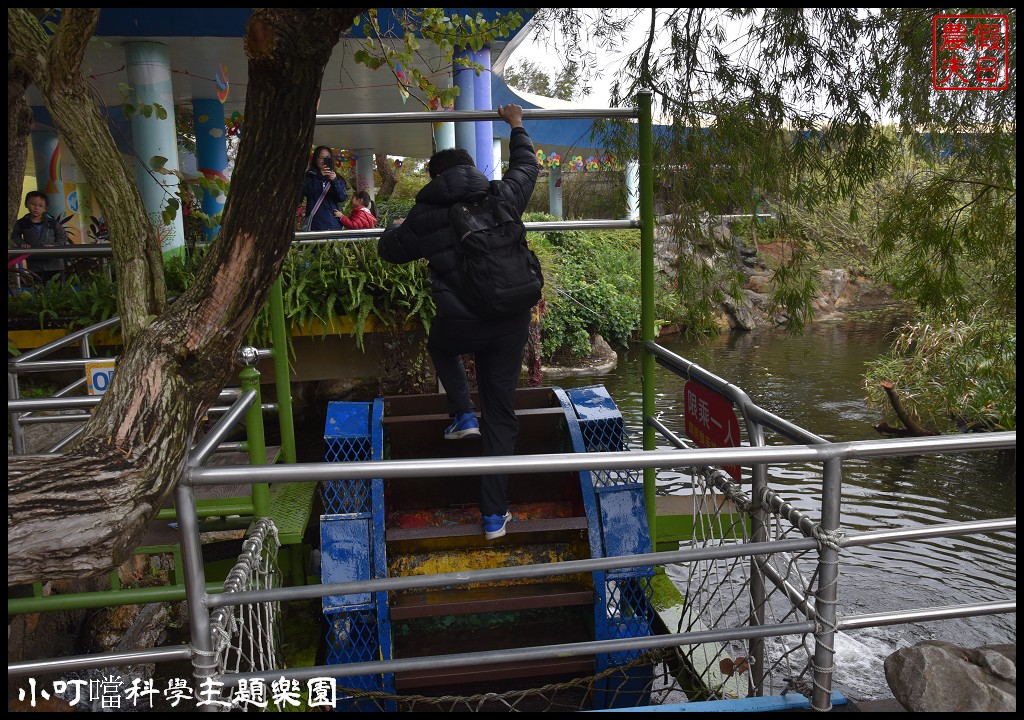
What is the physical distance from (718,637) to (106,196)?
8.00ft

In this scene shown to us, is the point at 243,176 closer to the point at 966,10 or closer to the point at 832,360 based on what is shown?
the point at 966,10

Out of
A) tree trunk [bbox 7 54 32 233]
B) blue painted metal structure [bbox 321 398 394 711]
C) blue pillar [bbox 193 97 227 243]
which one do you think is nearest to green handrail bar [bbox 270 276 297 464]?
blue painted metal structure [bbox 321 398 394 711]

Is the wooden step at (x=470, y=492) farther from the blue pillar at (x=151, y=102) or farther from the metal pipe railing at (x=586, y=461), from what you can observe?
the blue pillar at (x=151, y=102)

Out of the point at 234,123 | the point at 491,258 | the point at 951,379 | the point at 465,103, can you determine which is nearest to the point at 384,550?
the point at 491,258

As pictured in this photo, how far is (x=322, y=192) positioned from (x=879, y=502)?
609 centimetres

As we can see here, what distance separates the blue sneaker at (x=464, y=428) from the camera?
3.93 meters

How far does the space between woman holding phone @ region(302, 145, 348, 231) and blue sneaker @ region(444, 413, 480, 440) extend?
9.66ft

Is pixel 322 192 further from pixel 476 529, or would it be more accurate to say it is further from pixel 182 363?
pixel 182 363

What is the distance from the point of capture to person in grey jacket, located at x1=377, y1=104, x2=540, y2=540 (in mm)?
3418

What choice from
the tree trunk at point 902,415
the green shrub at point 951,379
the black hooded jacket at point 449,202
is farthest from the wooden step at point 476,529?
the tree trunk at point 902,415

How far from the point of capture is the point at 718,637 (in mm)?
2342

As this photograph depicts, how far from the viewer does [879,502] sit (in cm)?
817

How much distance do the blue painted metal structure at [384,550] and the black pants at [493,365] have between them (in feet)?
1.52

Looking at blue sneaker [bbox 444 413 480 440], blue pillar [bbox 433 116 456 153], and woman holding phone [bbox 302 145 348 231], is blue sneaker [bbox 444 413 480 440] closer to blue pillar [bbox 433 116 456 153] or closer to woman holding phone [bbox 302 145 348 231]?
woman holding phone [bbox 302 145 348 231]
